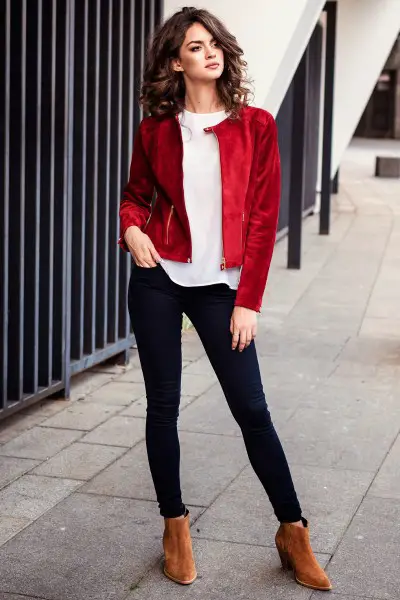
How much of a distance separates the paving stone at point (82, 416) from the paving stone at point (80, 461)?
1.18ft

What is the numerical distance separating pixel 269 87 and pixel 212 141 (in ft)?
18.2

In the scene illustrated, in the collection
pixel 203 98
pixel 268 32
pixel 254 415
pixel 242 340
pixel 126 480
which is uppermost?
pixel 268 32

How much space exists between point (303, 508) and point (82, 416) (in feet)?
5.82

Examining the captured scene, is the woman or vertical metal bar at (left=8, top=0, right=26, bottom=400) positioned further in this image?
vertical metal bar at (left=8, top=0, right=26, bottom=400)

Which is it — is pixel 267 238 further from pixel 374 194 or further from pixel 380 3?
pixel 374 194

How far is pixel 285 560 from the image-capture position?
157 inches

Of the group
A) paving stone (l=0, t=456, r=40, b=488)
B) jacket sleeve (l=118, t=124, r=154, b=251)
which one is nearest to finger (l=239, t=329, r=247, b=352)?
jacket sleeve (l=118, t=124, r=154, b=251)

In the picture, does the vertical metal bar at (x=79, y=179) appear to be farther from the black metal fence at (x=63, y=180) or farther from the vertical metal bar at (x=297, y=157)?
the vertical metal bar at (x=297, y=157)

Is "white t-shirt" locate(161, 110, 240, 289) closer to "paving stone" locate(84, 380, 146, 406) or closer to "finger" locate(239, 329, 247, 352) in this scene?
"finger" locate(239, 329, 247, 352)

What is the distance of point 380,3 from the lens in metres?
16.2

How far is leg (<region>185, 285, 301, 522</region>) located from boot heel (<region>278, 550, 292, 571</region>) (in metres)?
0.19

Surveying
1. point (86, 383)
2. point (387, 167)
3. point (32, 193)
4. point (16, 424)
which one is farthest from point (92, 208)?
point (387, 167)

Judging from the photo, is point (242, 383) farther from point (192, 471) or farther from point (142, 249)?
point (192, 471)

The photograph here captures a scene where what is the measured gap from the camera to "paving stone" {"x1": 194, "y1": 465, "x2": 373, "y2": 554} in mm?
4410
